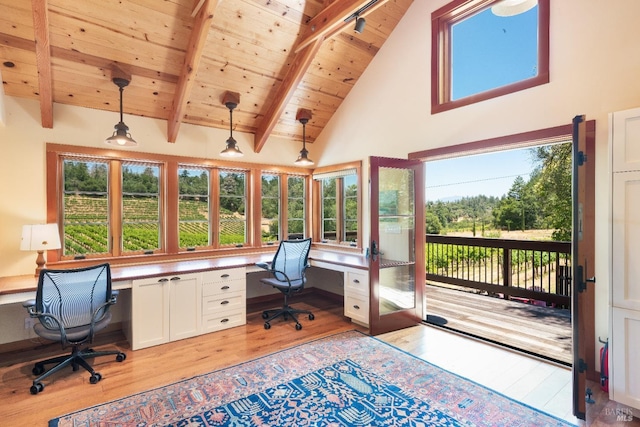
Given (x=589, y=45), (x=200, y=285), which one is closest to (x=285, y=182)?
(x=200, y=285)

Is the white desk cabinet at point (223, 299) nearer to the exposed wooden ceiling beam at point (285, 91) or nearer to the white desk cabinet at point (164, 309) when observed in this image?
the white desk cabinet at point (164, 309)

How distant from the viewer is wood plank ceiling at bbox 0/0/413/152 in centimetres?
290

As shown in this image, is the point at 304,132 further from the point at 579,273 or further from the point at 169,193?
the point at 579,273

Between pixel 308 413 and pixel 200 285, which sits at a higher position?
pixel 200 285

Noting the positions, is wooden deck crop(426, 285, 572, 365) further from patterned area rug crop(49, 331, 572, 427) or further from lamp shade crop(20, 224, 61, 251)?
lamp shade crop(20, 224, 61, 251)

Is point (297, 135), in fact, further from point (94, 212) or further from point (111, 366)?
point (111, 366)

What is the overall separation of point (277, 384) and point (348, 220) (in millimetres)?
2847

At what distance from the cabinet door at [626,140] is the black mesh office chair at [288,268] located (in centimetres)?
300

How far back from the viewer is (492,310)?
15.0ft

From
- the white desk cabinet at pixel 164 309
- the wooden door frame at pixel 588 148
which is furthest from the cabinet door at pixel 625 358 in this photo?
the white desk cabinet at pixel 164 309

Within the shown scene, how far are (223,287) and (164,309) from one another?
0.66 meters

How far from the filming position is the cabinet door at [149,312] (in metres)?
3.25

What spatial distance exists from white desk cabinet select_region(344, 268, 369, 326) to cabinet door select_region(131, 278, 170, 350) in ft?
6.83

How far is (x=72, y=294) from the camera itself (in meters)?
2.66
